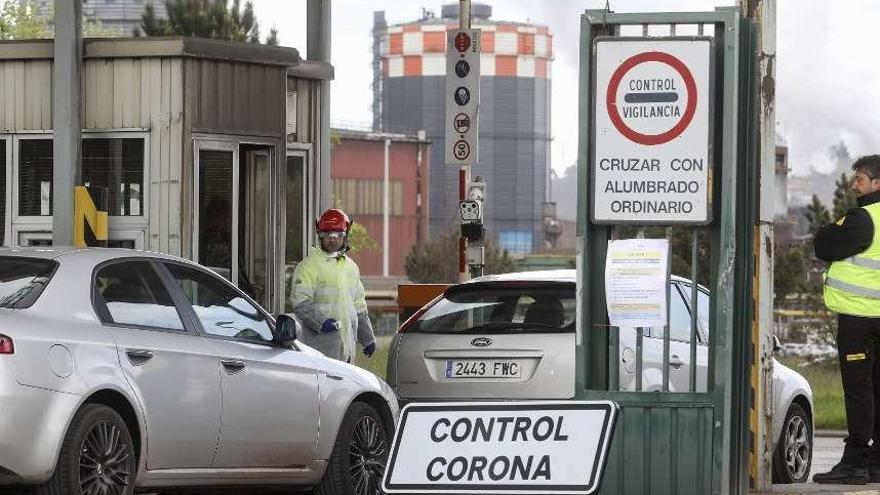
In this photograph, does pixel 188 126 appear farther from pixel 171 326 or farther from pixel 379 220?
pixel 379 220

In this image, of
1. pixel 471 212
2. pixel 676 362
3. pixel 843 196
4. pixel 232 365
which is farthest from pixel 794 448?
pixel 843 196

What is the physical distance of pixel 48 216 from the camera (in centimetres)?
1551

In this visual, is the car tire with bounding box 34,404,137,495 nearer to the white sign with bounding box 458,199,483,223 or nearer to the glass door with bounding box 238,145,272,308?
the glass door with bounding box 238,145,272,308

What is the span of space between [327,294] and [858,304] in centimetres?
384

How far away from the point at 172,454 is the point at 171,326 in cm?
70

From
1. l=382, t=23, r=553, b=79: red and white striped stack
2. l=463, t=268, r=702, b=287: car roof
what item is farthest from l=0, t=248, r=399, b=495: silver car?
l=382, t=23, r=553, b=79: red and white striped stack

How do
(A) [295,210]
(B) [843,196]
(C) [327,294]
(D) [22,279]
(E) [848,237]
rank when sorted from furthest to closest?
(B) [843,196], (A) [295,210], (C) [327,294], (E) [848,237], (D) [22,279]

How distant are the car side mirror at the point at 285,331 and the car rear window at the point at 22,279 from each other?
1.67 m

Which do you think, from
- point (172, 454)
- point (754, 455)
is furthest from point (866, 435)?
point (172, 454)

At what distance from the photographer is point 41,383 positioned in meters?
8.93

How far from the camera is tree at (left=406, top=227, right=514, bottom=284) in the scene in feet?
324

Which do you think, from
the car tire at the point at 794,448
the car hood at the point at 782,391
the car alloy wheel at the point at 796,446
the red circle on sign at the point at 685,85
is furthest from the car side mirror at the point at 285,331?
the car alloy wheel at the point at 796,446

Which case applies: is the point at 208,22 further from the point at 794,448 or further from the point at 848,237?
the point at 848,237

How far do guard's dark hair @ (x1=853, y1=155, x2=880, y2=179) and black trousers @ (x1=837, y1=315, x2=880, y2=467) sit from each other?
85 centimetres
